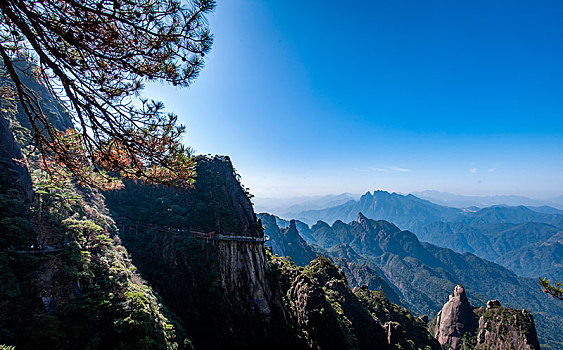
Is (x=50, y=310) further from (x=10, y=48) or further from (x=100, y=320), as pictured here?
(x=10, y=48)

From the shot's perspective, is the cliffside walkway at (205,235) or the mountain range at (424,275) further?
the mountain range at (424,275)

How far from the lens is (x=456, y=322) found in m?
38.5

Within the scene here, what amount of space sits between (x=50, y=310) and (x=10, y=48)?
11.5 metres

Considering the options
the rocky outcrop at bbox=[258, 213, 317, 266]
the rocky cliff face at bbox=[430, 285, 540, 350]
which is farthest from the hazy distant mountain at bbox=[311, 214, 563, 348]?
the rocky cliff face at bbox=[430, 285, 540, 350]

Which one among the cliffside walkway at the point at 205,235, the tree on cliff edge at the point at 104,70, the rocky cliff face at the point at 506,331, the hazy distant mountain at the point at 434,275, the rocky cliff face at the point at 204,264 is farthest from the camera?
the hazy distant mountain at the point at 434,275

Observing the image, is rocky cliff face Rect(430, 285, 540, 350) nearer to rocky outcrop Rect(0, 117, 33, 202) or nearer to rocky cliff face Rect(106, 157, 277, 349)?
rocky cliff face Rect(106, 157, 277, 349)

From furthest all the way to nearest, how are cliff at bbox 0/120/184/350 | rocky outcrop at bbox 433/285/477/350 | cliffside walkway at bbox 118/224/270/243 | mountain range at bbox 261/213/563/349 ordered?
mountain range at bbox 261/213/563/349 < rocky outcrop at bbox 433/285/477/350 < cliffside walkway at bbox 118/224/270/243 < cliff at bbox 0/120/184/350

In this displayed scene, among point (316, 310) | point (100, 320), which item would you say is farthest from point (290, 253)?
point (100, 320)

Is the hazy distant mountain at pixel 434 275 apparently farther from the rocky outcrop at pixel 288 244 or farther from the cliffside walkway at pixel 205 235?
the cliffside walkway at pixel 205 235

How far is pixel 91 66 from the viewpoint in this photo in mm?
3775

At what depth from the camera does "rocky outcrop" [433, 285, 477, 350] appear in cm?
3784

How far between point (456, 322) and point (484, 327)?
14.5 feet

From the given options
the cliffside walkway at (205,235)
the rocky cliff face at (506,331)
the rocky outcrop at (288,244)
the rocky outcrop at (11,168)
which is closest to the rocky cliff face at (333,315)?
the cliffside walkway at (205,235)

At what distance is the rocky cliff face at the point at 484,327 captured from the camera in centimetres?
3034
